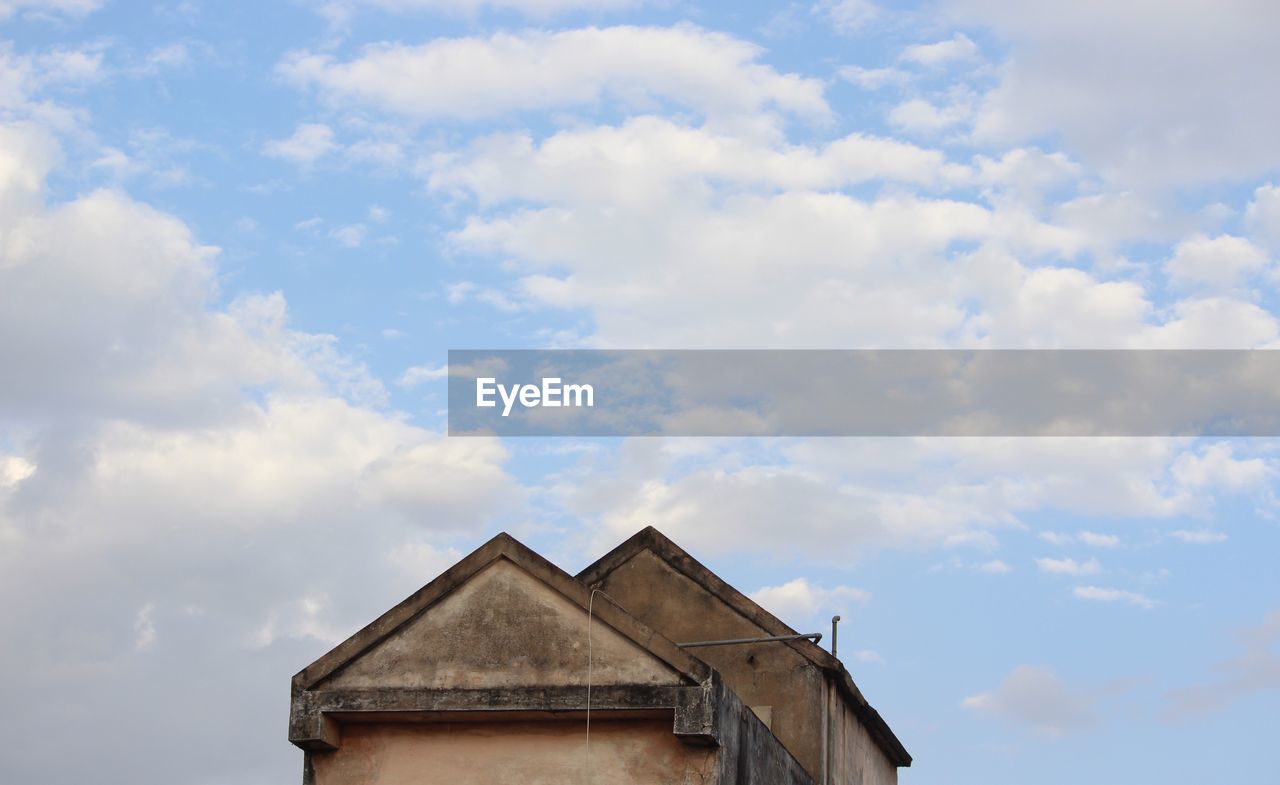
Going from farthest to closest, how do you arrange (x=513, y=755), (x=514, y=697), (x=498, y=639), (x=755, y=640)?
(x=755, y=640), (x=498, y=639), (x=513, y=755), (x=514, y=697)

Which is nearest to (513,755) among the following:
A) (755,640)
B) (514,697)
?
(514,697)

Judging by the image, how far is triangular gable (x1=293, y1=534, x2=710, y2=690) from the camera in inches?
662

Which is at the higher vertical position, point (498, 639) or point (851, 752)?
point (498, 639)

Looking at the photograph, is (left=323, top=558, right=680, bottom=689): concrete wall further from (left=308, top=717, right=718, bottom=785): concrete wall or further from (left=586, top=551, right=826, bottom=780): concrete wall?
(left=586, top=551, right=826, bottom=780): concrete wall

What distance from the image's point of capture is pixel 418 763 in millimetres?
17281

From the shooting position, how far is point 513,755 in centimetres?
1708

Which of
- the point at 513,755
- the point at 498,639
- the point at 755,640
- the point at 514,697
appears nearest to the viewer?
the point at 514,697

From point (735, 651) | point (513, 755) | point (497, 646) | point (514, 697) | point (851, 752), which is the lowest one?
point (513, 755)

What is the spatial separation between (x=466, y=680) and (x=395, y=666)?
0.76 meters

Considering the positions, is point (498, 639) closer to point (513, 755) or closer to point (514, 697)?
point (514, 697)

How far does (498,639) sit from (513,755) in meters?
1.15

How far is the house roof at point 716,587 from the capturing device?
22.8 meters

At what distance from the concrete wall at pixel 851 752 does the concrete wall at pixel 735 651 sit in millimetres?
527

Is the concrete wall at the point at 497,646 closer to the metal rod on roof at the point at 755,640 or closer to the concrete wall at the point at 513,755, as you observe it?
the concrete wall at the point at 513,755
